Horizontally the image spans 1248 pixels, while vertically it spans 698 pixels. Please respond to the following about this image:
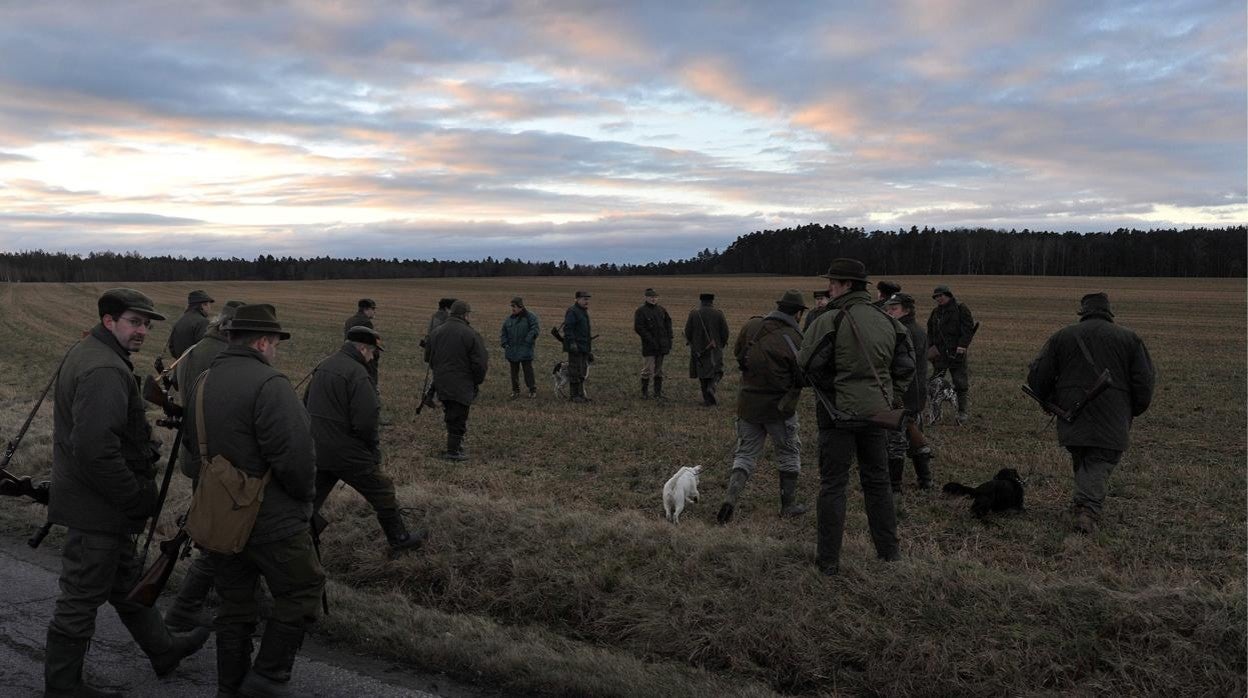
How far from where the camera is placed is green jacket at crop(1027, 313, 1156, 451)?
7563 mm

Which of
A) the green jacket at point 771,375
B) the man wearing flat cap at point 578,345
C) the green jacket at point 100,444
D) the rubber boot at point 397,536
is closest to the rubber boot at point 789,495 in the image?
the green jacket at point 771,375

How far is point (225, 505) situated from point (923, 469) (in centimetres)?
687

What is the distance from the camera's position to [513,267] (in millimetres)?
140750

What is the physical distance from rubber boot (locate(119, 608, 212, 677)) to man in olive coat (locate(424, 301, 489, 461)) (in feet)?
20.1

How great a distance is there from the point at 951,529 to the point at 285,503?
569 cm

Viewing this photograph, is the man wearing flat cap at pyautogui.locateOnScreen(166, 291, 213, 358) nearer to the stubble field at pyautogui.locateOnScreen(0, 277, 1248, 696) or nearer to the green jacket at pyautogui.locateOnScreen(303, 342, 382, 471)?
the stubble field at pyautogui.locateOnScreen(0, 277, 1248, 696)

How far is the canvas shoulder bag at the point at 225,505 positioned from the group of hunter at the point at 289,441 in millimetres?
11

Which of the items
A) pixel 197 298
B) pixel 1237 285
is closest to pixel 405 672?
pixel 197 298

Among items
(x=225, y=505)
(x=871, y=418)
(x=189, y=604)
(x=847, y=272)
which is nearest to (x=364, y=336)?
(x=189, y=604)

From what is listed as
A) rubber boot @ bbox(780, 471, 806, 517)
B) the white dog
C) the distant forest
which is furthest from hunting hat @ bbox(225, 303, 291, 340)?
the distant forest

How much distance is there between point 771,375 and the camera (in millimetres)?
7828

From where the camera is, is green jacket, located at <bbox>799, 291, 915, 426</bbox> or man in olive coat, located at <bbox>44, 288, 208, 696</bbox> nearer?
man in olive coat, located at <bbox>44, 288, 208, 696</bbox>

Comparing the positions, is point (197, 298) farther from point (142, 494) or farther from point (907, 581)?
point (907, 581)

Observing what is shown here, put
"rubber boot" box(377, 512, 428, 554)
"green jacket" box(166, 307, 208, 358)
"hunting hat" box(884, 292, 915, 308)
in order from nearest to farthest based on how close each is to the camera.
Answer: "rubber boot" box(377, 512, 428, 554), "hunting hat" box(884, 292, 915, 308), "green jacket" box(166, 307, 208, 358)
